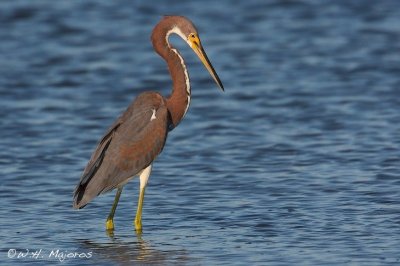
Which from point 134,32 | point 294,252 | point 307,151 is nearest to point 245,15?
point 134,32

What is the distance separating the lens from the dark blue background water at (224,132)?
8703 mm

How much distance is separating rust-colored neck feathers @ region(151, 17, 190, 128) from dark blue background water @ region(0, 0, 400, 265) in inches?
34.7

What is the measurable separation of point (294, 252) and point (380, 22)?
34.1 feet

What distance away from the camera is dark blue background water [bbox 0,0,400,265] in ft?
28.6

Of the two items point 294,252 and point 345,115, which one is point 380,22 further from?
point 294,252

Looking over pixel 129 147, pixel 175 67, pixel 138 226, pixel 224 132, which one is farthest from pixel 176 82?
pixel 224 132

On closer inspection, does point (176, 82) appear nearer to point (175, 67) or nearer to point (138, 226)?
point (175, 67)

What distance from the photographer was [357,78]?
1504 centimetres

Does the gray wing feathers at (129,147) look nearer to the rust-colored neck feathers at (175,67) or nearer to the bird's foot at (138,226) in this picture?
the rust-colored neck feathers at (175,67)

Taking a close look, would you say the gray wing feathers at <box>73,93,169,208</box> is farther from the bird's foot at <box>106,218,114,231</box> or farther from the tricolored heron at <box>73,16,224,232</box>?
the bird's foot at <box>106,218,114,231</box>

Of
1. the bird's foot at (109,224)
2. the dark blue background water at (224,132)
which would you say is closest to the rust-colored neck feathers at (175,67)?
the dark blue background water at (224,132)

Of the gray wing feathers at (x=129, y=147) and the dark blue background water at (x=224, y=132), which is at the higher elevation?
the gray wing feathers at (x=129, y=147)

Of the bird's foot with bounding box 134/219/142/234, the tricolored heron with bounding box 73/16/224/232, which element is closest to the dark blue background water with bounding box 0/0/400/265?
the bird's foot with bounding box 134/219/142/234

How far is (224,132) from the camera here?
12680 mm
